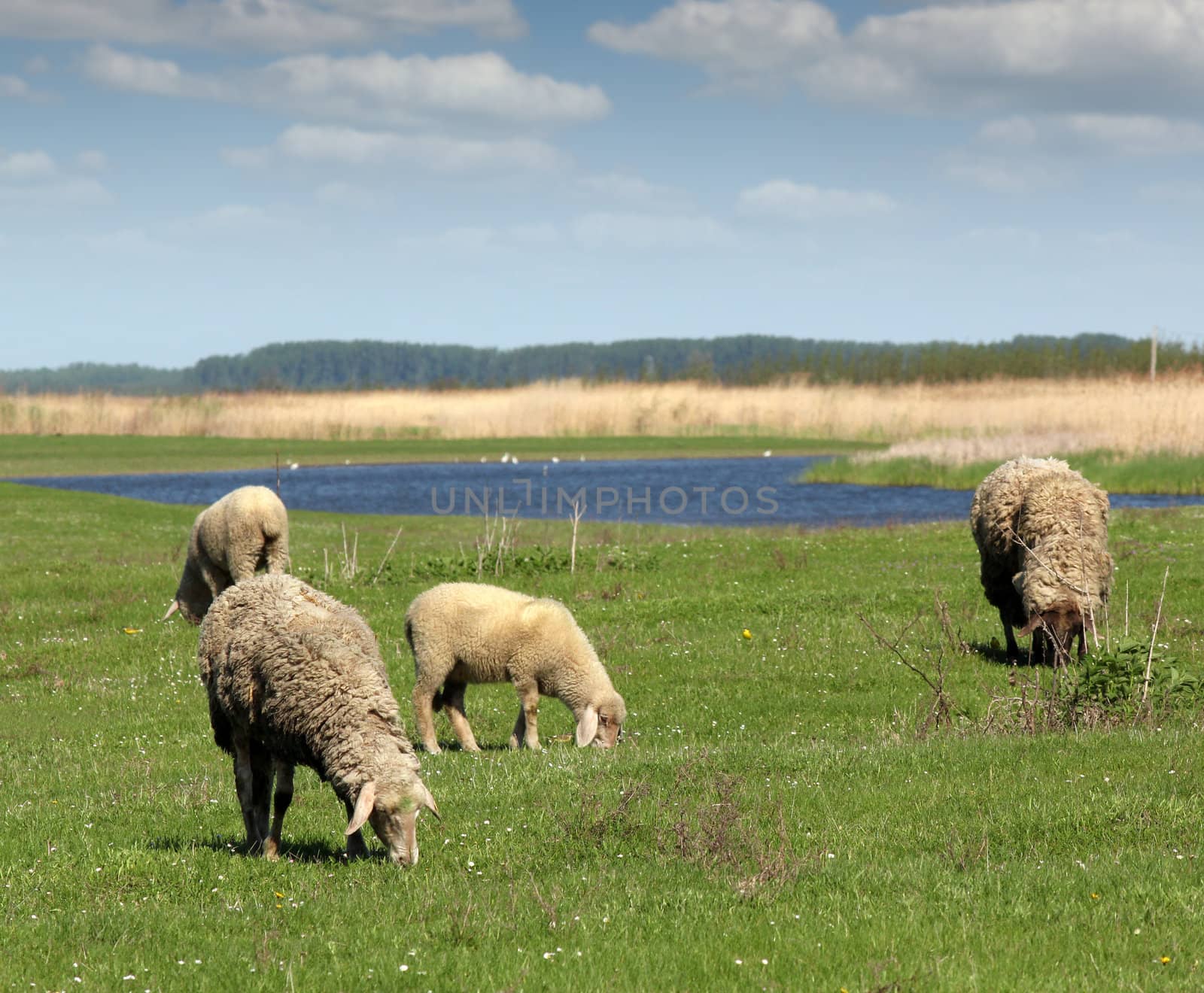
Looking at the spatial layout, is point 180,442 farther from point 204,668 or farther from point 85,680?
point 204,668

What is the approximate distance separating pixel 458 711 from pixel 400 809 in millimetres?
5279

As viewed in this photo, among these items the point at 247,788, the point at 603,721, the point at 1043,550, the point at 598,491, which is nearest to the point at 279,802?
the point at 247,788

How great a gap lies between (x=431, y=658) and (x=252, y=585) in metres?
3.66

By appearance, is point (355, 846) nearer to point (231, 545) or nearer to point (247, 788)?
point (247, 788)

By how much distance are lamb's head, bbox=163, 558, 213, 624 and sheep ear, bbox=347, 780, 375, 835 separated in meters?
12.2

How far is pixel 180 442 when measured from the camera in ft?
197

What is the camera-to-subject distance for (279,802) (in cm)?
825

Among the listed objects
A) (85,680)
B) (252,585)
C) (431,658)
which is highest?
(252,585)

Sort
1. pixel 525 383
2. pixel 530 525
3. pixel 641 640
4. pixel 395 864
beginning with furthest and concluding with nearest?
pixel 525 383 < pixel 530 525 < pixel 641 640 < pixel 395 864

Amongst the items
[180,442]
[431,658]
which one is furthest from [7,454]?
[431,658]

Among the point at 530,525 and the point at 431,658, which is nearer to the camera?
the point at 431,658

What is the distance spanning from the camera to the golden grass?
63.8 meters

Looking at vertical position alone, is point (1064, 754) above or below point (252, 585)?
below

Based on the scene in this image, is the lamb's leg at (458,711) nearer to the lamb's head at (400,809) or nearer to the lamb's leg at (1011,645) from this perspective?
the lamb's head at (400,809)
